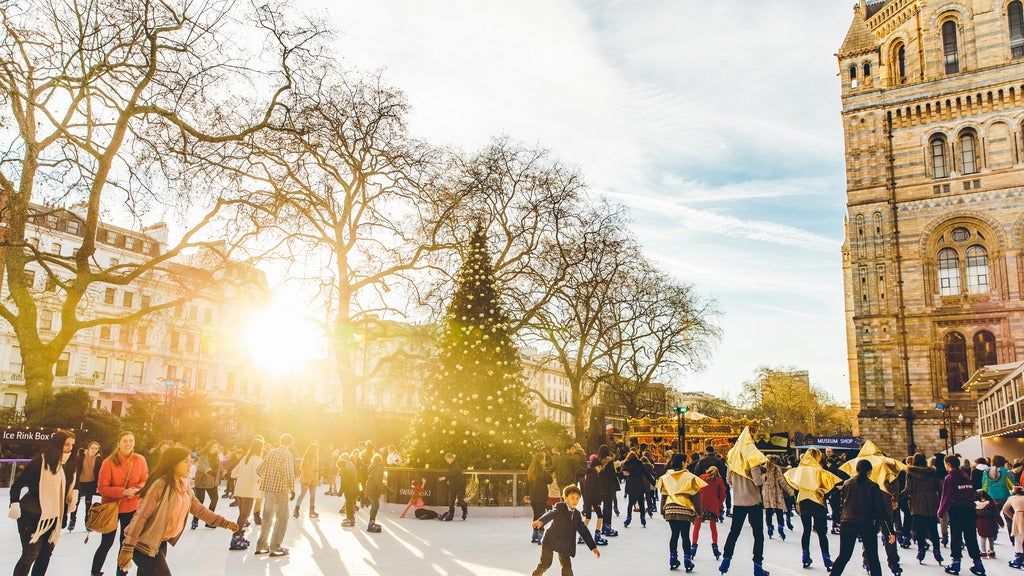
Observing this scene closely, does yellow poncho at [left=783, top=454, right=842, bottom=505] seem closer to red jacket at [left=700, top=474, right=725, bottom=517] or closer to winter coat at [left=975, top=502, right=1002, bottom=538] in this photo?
red jacket at [left=700, top=474, right=725, bottom=517]

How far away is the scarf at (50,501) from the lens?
282 inches

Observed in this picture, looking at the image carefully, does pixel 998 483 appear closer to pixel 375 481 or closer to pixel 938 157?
pixel 375 481

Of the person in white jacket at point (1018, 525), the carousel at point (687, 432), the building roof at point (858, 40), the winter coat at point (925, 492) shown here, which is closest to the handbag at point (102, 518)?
the winter coat at point (925, 492)

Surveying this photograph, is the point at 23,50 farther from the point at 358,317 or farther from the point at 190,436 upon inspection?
the point at 190,436

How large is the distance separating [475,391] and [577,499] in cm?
1064

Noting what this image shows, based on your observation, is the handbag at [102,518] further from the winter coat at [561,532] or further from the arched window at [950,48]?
the arched window at [950,48]

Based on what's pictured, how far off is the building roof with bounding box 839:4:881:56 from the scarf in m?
48.3

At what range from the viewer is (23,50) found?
566 inches

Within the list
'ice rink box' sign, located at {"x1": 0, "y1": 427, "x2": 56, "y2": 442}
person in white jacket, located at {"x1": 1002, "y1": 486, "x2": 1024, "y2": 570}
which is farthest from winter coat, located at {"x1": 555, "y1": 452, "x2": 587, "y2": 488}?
'ice rink box' sign, located at {"x1": 0, "y1": 427, "x2": 56, "y2": 442}

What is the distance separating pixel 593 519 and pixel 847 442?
37.8 ft

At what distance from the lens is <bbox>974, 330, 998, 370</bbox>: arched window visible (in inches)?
1496

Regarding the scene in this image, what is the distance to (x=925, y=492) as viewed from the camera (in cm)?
1209

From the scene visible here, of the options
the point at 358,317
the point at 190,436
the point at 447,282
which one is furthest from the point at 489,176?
the point at 190,436

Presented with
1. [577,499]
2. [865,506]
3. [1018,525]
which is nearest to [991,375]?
[1018,525]
